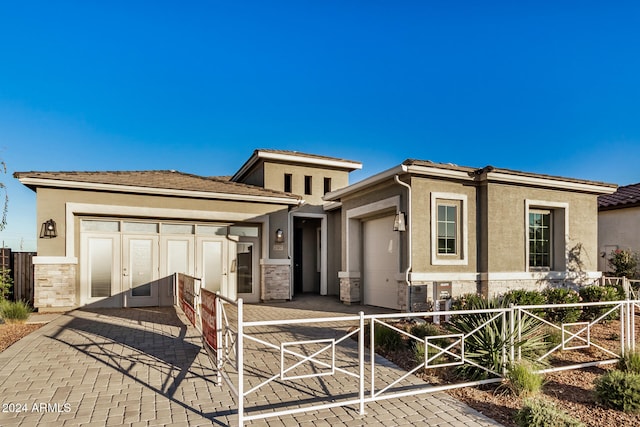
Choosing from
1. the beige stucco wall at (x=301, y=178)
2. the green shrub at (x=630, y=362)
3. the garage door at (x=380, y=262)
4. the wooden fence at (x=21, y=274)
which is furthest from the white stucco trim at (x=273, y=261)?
the green shrub at (x=630, y=362)

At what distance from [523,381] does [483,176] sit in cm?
686

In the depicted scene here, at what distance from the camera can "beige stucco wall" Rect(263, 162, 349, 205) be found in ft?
50.3

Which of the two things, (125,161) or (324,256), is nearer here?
(324,256)

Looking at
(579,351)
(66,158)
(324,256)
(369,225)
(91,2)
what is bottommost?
(579,351)

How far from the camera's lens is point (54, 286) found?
999 cm

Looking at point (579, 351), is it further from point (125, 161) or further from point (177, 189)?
point (125, 161)

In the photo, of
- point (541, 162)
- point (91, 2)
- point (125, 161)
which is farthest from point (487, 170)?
point (125, 161)

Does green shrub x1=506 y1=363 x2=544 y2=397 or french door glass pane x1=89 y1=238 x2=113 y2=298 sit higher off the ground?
french door glass pane x1=89 y1=238 x2=113 y2=298

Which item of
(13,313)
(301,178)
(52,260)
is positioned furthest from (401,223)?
(13,313)

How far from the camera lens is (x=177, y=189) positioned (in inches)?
443

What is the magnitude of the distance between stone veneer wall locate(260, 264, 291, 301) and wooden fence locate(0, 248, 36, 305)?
6.59 m

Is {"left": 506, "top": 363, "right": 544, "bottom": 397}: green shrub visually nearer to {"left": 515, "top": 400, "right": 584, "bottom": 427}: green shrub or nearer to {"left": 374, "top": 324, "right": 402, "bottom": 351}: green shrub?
{"left": 515, "top": 400, "right": 584, "bottom": 427}: green shrub

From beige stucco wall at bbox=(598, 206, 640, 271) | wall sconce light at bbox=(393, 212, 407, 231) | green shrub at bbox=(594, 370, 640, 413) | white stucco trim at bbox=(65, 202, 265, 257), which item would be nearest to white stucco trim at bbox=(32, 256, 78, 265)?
white stucco trim at bbox=(65, 202, 265, 257)

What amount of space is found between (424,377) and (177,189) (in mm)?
8876
